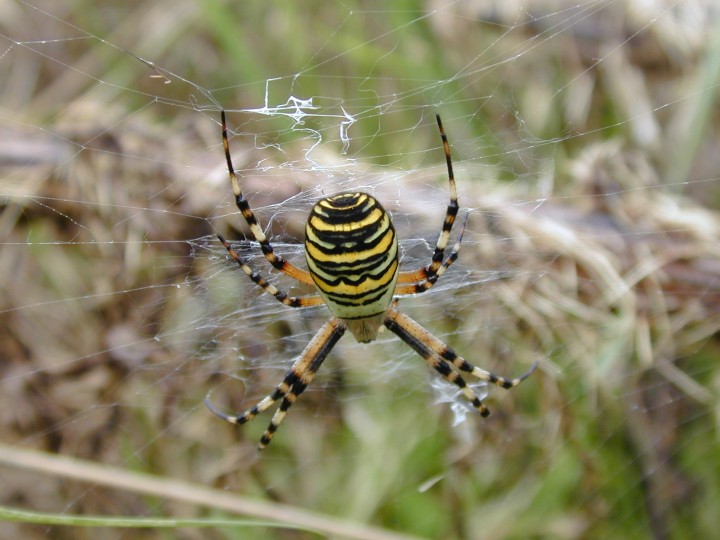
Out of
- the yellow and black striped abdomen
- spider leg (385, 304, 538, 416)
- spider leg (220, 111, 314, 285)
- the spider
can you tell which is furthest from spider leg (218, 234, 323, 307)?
spider leg (385, 304, 538, 416)

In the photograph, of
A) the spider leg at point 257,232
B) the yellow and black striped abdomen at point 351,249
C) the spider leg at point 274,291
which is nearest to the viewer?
the yellow and black striped abdomen at point 351,249

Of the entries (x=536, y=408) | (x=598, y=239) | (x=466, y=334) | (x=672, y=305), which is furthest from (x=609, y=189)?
(x=536, y=408)

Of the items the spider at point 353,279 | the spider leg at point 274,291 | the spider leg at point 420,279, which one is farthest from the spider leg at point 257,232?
the spider leg at point 420,279

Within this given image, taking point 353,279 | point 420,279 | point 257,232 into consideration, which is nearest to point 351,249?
point 353,279

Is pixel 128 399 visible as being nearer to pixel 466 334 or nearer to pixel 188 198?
pixel 188 198

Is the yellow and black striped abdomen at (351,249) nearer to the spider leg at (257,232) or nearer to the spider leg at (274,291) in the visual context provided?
the spider leg at (257,232)

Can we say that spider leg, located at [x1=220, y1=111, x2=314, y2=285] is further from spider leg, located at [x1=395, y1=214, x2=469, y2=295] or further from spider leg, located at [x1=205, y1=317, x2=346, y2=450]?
spider leg, located at [x1=205, y1=317, x2=346, y2=450]
